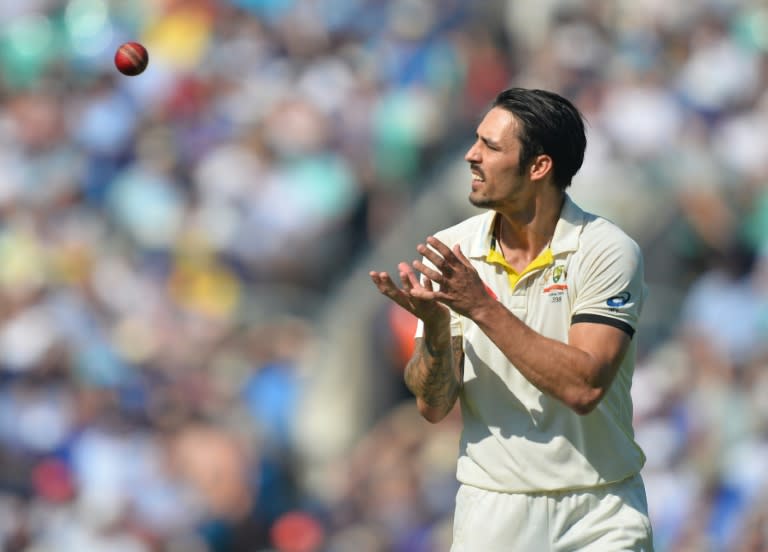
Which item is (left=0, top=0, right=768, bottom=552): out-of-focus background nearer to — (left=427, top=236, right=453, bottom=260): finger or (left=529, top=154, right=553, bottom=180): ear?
(left=529, top=154, right=553, bottom=180): ear

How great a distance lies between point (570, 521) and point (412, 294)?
0.83 meters

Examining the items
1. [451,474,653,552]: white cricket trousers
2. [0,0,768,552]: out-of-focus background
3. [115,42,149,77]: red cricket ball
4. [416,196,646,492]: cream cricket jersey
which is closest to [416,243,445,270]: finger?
[416,196,646,492]: cream cricket jersey

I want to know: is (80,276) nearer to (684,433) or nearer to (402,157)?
(402,157)

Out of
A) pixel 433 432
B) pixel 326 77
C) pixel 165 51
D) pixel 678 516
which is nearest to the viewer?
pixel 678 516

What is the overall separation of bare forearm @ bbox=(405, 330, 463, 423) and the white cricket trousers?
320 millimetres

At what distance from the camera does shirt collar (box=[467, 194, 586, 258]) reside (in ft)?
13.0

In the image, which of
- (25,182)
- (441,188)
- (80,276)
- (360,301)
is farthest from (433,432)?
(25,182)

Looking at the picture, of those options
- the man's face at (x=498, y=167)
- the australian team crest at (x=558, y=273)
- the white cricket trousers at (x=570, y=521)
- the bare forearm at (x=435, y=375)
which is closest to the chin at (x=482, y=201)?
the man's face at (x=498, y=167)

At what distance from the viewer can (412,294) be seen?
3.71 meters

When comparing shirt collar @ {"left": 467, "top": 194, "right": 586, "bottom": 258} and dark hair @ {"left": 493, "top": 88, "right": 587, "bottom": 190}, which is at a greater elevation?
dark hair @ {"left": 493, "top": 88, "right": 587, "bottom": 190}

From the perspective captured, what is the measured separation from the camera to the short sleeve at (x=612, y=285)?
380cm

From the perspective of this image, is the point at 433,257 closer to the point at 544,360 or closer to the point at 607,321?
the point at 544,360

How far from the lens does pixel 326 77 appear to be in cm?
1029

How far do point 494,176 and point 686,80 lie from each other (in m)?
5.91
